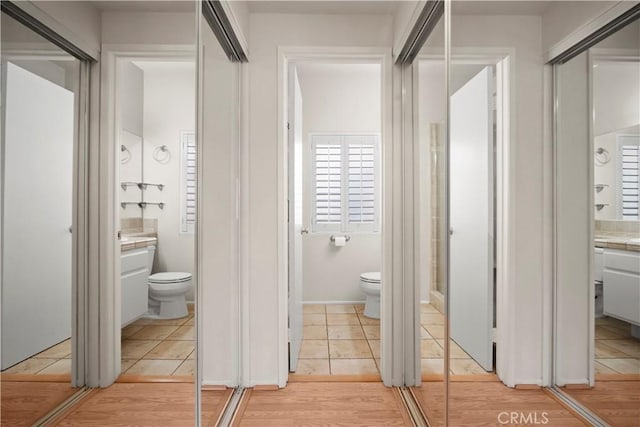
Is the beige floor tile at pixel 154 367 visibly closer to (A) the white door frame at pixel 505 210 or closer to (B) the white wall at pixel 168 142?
(B) the white wall at pixel 168 142

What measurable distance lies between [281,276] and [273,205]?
1.50 ft

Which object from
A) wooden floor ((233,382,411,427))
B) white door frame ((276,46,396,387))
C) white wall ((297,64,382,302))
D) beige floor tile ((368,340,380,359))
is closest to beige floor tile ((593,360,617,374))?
wooden floor ((233,382,411,427))

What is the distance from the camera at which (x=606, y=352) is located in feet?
2.09

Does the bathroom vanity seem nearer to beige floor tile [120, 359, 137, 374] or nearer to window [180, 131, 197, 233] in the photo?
beige floor tile [120, 359, 137, 374]

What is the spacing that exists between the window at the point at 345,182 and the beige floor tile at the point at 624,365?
3536 millimetres

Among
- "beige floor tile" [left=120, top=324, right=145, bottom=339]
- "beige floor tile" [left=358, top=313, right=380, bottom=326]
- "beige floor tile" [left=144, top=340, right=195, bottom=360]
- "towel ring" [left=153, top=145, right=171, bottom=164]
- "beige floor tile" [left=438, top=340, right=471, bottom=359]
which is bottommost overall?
"beige floor tile" [left=358, top=313, right=380, bottom=326]

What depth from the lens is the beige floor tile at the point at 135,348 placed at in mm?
937

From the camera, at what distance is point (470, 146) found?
1314 millimetres

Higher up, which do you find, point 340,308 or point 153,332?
point 153,332

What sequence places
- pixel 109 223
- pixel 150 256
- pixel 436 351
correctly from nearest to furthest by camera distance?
pixel 109 223, pixel 150 256, pixel 436 351

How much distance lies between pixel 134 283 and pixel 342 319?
2.91 m

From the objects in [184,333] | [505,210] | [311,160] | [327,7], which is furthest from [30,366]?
[311,160]

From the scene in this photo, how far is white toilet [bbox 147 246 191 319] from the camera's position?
1099 mm

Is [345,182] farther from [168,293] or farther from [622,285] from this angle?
[622,285]
